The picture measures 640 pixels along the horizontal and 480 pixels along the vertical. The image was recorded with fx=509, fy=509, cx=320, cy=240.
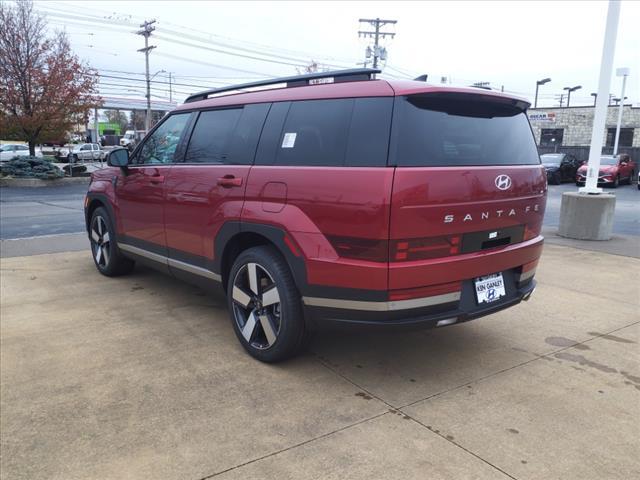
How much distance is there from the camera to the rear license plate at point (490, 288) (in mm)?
3275

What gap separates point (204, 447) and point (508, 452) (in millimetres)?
1569

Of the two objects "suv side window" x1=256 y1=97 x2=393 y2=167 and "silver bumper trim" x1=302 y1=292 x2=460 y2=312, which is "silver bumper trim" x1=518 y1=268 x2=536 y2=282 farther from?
"suv side window" x1=256 y1=97 x2=393 y2=167

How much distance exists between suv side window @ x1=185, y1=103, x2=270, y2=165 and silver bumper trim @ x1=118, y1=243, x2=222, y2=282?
2.93ft

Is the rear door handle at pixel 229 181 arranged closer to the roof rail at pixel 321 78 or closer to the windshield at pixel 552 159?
the roof rail at pixel 321 78

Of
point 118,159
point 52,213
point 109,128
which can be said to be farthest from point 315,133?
point 109,128

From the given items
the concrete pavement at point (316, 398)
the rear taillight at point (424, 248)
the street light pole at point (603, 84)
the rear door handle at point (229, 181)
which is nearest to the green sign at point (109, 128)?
the street light pole at point (603, 84)

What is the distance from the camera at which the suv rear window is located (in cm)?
295

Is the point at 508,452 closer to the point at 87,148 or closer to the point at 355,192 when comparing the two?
the point at 355,192

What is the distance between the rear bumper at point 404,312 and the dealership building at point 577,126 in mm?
38863

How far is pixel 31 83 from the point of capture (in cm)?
2009

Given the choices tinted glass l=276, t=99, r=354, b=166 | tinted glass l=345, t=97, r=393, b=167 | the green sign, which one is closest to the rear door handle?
tinted glass l=276, t=99, r=354, b=166

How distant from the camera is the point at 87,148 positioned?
4272cm

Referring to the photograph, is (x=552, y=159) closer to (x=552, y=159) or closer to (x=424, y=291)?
(x=552, y=159)

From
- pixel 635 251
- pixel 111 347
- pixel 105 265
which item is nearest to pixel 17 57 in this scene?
pixel 105 265
